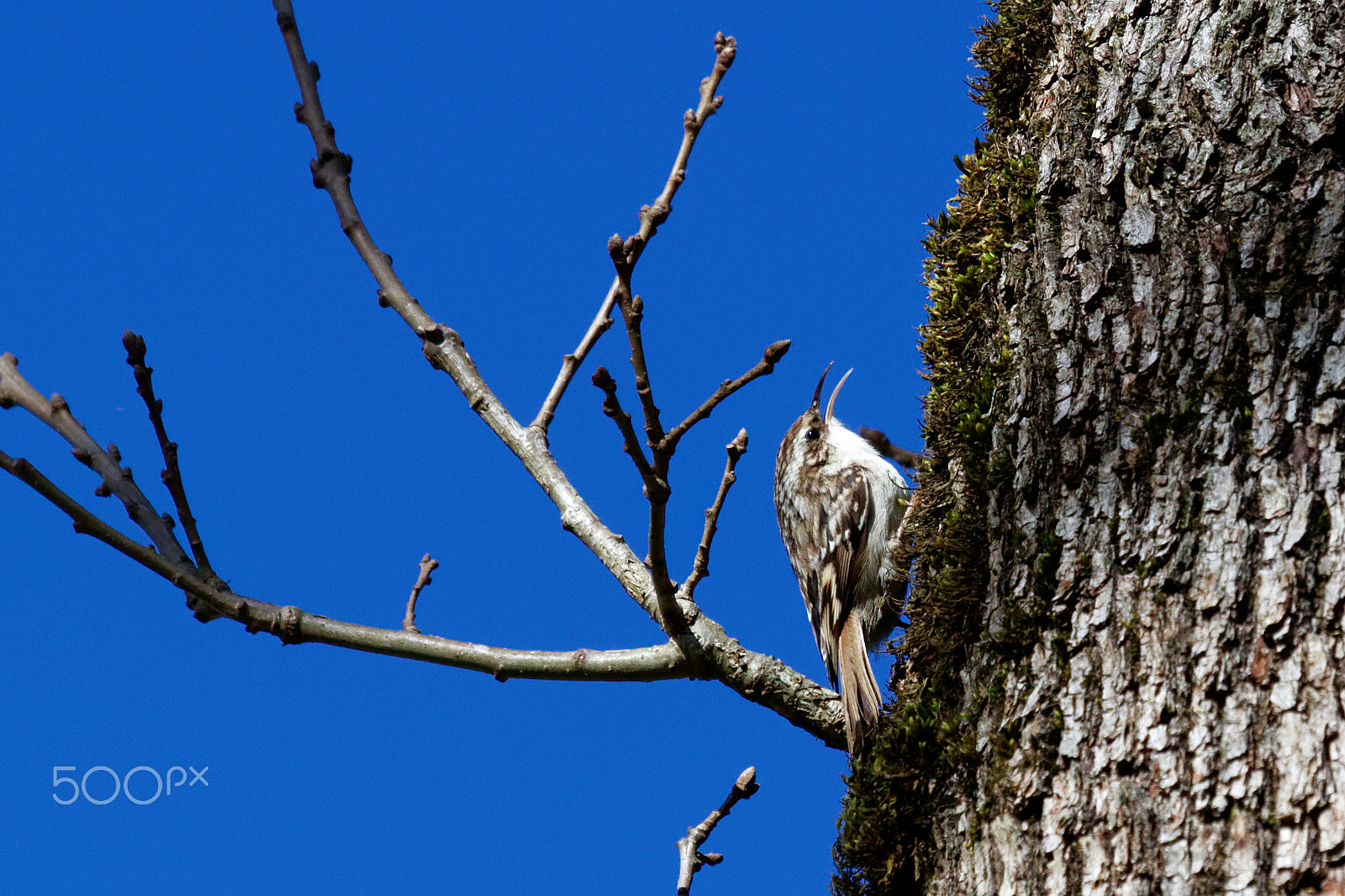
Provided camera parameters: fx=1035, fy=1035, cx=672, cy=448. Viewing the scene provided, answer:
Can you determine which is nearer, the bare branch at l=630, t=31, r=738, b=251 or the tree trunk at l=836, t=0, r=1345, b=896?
the tree trunk at l=836, t=0, r=1345, b=896

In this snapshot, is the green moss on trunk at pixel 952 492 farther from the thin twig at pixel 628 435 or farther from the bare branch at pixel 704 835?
the thin twig at pixel 628 435

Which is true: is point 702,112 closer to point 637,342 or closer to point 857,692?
point 637,342

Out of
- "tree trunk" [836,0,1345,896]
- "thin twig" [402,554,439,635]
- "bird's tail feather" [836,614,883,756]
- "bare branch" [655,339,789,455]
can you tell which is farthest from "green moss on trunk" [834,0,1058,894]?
"thin twig" [402,554,439,635]

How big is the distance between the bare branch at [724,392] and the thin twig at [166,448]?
1243 mm

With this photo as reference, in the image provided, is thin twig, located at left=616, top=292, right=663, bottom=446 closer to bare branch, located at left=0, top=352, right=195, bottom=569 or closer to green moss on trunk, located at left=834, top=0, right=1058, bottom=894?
green moss on trunk, located at left=834, top=0, right=1058, bottom=894

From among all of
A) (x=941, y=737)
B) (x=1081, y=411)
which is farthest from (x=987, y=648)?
(x=1081, y=411)

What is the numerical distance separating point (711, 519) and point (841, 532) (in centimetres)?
172

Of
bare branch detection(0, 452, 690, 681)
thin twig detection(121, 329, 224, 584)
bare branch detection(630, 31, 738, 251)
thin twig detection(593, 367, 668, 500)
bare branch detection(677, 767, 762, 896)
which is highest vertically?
bare branch detection(630, 31, 738, 251)

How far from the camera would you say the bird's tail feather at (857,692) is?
8.84 feet


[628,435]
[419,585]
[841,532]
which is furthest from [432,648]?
[841,532]

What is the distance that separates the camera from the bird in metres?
3.47

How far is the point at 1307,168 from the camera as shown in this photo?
2.03 metres

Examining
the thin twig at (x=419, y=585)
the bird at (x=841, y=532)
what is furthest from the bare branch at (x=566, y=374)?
the bird at (x=841, y=532)

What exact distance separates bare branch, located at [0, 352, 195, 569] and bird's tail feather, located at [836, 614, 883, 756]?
172cm
